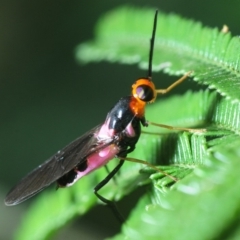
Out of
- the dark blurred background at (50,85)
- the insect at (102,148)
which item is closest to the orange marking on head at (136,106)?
the insect at (102,148)

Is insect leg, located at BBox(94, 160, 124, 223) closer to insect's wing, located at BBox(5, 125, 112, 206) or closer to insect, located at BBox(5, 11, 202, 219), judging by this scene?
insect, located at BBox(5, 11, 202, 219)

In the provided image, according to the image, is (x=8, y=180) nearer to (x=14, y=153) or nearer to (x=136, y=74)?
(x=14, y=153)

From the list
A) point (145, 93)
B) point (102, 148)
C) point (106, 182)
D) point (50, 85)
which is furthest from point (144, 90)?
point (50, 85)

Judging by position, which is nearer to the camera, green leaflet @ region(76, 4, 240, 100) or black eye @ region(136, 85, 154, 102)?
green leaflet @ region(76, 4, 240, 100)

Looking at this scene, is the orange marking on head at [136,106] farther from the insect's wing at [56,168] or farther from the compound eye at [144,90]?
the insect's wing at [56,168]

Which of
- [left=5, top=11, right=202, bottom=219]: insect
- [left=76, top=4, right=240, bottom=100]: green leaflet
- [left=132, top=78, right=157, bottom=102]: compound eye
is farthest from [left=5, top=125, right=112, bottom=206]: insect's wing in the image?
[left=76, top=4, right=240, bottom=100]: green leaflet

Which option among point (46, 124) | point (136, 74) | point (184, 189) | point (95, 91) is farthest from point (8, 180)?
point (184, 189)

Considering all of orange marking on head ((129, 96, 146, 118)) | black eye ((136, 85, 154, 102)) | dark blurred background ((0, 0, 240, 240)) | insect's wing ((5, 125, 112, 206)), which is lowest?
dark blurred background ((0, 0, 240, 240))

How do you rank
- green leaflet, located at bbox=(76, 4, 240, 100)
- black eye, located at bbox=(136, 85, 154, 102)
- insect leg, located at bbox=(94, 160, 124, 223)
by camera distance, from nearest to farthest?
green leaflet, located at bbox=(76, 4, 240, 100)
black eye, located at bbox=(136, 85, 154, 102)
insect leg, located at bbox=(94, 160, 124, 223)
